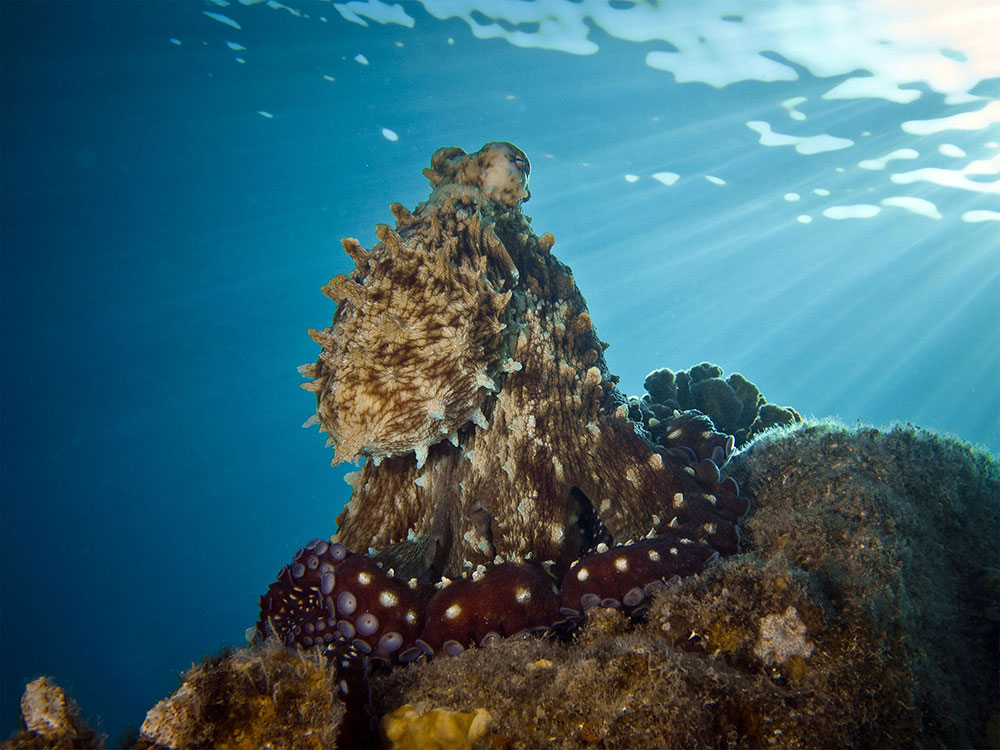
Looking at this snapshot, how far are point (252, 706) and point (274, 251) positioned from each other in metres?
42.2

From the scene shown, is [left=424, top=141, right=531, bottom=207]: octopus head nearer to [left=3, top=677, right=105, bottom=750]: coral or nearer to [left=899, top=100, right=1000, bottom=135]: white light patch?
[left=3, top=677, right=105, bottom=750]: coral

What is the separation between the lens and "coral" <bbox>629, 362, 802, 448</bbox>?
18.6ft

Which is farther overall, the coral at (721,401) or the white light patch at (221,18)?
the white light patch at (221,18)

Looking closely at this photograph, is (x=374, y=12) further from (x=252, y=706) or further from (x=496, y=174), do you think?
(x=252, y=706)

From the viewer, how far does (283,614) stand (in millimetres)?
2611

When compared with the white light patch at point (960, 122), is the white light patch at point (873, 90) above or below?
above

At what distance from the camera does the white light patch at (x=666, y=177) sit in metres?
28.2

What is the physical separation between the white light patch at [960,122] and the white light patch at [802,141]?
7.62ft

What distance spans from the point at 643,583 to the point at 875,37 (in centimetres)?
2121

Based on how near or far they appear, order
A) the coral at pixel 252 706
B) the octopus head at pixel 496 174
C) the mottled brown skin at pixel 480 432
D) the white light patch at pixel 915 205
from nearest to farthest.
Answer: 1. the coral at pixel 252 706
2. the mottled brown skin at pixel 480 432
3. the octopus head at pixel 496 174
4. the white light patch at pixel 915 205

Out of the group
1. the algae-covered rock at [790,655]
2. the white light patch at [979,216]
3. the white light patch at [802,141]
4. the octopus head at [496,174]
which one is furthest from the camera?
the white light patch at [979,216]

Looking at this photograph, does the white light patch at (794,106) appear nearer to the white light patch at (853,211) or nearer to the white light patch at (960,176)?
the white light patch at (960,176)

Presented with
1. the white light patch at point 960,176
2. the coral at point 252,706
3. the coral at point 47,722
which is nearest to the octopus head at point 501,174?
the coral at point 252,706

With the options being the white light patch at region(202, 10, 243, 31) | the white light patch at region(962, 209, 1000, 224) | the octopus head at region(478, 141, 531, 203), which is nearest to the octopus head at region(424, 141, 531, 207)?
the octopus head at region(478, 141, 531, 203)
